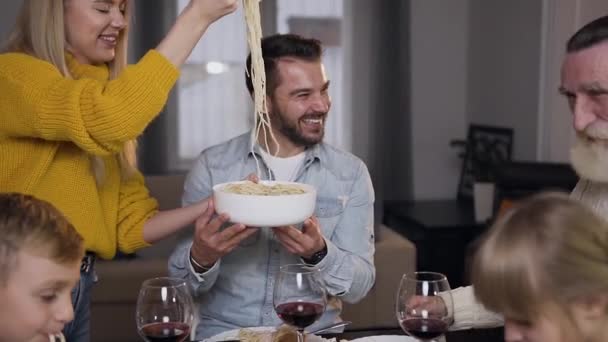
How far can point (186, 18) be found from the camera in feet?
6.03

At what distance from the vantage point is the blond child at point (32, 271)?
1.42m

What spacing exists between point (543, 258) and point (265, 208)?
741mm

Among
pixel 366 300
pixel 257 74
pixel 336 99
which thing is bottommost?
pixel 366 300

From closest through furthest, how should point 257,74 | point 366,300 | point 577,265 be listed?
point 577,265 → point 257,74 → point 366,300

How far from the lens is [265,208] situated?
177 cm

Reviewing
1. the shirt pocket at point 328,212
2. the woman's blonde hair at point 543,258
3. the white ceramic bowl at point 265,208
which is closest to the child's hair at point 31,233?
the white ceramic bowl at point 265,208

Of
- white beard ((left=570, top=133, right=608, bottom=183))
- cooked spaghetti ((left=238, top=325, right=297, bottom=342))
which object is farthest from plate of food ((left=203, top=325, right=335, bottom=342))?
white beard ((left=570, top=133, right=608, bottom=183))

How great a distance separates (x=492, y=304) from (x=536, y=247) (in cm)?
14

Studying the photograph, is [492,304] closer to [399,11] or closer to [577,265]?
[577,265]

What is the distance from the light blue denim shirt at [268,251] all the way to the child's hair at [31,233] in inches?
27.2

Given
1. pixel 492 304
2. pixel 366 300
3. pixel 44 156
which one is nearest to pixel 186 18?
pixel 44 156

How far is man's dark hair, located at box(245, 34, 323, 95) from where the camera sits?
2.49m

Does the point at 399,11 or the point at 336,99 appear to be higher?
the point at 399,11

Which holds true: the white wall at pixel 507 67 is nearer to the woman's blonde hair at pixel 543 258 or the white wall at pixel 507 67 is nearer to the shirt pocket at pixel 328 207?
the shirt pocket at pixel 328 207
